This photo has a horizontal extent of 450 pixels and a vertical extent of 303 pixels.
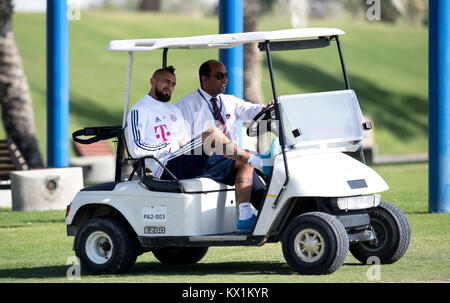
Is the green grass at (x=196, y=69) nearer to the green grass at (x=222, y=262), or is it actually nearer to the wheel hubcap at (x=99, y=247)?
the green grass at (x=222, y=262)

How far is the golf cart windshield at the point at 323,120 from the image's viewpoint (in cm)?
776

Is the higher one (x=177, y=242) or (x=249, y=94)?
(x=249, y=94)

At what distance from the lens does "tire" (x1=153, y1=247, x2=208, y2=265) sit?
8773mm

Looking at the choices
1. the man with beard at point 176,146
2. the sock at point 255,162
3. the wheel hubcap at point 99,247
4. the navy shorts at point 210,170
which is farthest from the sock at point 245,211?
the wheel hubcap at point 99,247

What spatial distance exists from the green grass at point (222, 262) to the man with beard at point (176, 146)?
24.5 inches

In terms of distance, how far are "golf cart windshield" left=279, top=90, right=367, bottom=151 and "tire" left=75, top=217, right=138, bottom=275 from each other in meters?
1.57

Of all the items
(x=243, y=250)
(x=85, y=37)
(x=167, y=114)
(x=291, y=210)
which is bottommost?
(x=243, y=250)

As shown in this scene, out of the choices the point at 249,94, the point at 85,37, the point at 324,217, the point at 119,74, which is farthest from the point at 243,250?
the point at 85,37

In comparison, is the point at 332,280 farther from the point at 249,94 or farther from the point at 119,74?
the point at 119,74

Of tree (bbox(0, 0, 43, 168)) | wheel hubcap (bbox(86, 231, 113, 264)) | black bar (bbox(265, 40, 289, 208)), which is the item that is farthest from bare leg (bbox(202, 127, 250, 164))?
tree (bbox(0, 0, 43, 168))

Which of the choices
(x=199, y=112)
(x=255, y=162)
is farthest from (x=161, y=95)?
(x=255, y=162)
